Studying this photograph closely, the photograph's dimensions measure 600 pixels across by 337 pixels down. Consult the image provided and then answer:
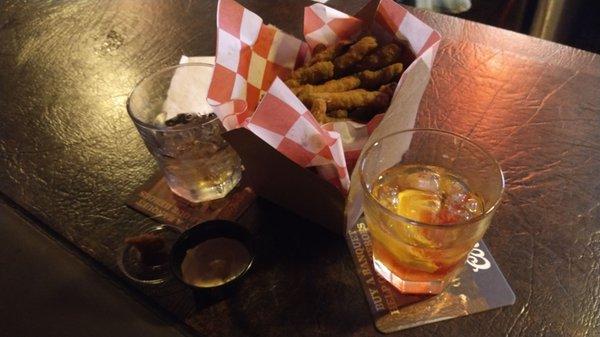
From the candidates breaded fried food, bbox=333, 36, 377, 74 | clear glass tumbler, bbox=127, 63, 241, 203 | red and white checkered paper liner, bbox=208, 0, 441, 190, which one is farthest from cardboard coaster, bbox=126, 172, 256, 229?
breaded fried food, bbox=333, 36, 377, 74

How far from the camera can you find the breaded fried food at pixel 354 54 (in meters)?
0.88

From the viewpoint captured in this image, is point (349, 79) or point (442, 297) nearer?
point (442, 297)

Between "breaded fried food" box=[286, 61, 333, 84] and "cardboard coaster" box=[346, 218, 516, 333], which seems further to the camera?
"breaded fried food" box=[286, 61, 333, 84]

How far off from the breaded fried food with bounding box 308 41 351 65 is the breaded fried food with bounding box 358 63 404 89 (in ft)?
0.21

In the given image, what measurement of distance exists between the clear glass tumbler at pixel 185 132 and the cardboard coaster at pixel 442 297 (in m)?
0.30

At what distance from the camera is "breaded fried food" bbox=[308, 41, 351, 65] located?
886 millimetres

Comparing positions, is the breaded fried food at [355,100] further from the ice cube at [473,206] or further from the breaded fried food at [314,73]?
the ice cube at [473,206]

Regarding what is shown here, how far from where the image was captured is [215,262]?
0.76m

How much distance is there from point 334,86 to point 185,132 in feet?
0.88

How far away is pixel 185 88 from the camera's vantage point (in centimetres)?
97

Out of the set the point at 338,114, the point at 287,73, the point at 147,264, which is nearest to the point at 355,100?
the point at 338,114

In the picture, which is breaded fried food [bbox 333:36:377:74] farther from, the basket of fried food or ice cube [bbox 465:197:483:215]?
ice cube [bbox 465:197:483:215]

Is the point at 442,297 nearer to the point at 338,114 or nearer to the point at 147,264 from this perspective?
the point at 338,114

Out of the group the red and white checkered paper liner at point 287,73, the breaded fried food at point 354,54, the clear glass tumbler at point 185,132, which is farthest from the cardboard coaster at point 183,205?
the breaded fried food at point 354,54
